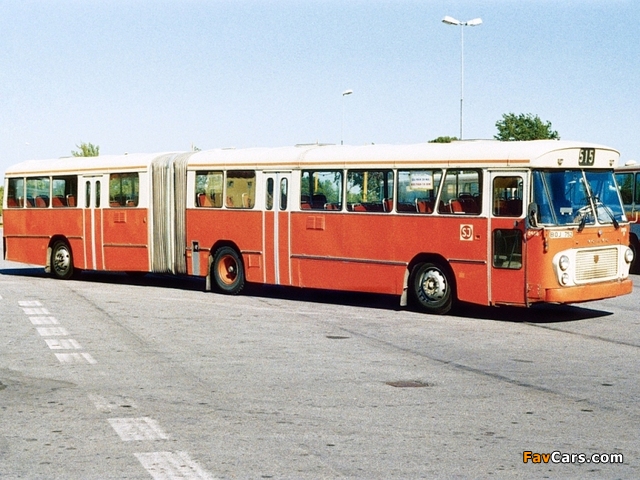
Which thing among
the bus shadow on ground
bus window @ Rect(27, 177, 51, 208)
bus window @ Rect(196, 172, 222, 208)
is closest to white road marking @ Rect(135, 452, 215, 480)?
the bus shadow on ground

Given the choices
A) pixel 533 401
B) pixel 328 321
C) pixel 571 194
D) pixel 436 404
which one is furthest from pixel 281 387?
pixel 571 194

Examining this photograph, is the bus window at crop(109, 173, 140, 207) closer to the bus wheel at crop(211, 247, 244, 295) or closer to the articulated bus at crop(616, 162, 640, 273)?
the bus wheel at crop(211, 247, 244, 295)

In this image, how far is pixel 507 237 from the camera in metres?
15.5

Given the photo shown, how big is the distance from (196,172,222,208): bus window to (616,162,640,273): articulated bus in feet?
33.7

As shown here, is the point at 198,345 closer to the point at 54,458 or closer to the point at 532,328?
the point at 532,328

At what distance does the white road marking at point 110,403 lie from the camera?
28.7ft

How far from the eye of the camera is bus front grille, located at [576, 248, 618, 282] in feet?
50.8

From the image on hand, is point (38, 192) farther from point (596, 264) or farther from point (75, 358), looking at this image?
point (75, 358)

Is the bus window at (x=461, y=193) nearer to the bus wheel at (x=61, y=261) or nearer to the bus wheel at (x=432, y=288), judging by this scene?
the bus wheel at (x=432, y=288)

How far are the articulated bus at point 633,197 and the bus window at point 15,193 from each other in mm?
13514

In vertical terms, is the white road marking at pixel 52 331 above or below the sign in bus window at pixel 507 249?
below

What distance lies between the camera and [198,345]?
42.3 ft

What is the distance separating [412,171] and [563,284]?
10.1 ft

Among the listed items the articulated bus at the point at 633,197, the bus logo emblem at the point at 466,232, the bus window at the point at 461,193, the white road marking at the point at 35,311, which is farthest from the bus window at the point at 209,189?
the articulated bus at the point at 633,197
